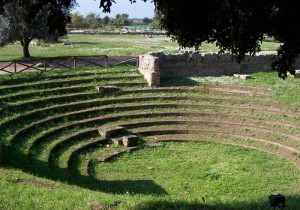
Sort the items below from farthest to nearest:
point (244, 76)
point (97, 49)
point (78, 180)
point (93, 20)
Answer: point (93, 20)
point (97, 49)
point (244, 76)
point (78, 180)

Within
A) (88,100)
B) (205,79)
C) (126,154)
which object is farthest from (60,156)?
(205,79)

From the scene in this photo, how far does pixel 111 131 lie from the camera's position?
1667 centimetres

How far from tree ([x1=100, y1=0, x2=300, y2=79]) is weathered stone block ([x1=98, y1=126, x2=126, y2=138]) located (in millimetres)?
8440

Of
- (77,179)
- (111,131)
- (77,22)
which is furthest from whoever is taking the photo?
(77,22)

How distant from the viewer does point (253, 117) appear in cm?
1775

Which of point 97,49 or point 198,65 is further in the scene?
point 97,49

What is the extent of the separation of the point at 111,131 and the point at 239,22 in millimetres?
10087

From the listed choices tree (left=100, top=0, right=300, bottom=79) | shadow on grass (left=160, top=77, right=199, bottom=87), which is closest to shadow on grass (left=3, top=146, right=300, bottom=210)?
tree (left=100, top=0, right=300, bottom=79)

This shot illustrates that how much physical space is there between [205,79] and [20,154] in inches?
463

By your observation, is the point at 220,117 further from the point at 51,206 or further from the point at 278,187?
the point at 51,206

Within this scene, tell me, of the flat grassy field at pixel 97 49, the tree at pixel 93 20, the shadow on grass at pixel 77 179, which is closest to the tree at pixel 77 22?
the tree at pixel 93 20

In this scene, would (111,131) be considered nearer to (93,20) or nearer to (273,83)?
(273,83)

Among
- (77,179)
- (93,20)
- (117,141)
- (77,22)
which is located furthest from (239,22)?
(93,20)

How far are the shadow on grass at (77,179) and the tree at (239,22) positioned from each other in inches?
217
